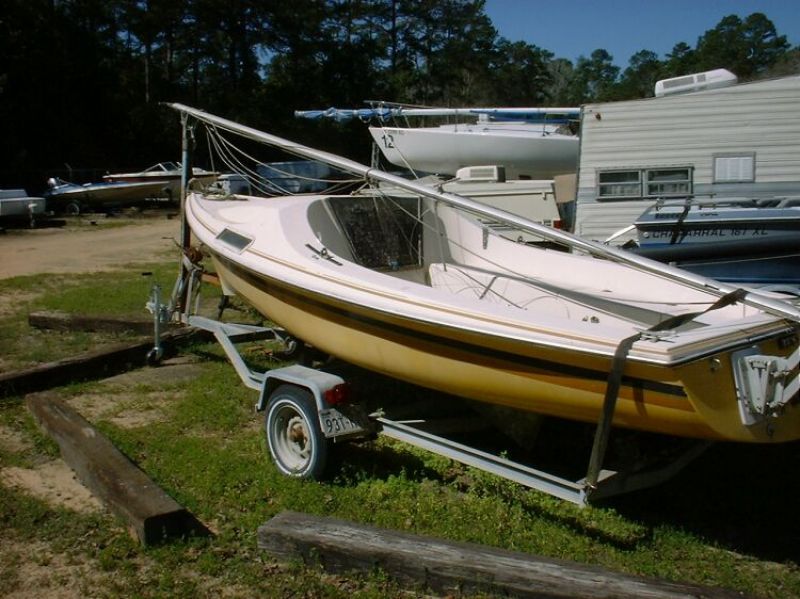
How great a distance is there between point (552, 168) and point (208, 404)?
531 inches

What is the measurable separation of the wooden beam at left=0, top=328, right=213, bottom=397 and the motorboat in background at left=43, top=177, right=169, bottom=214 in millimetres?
19374

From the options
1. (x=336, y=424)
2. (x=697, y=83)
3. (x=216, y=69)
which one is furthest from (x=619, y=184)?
(x=216, y=69)

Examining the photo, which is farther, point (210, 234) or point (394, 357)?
point (210, 234)

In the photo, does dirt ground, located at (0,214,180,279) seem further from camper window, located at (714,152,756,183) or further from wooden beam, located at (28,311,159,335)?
camper window, located at (714,152,756,183)

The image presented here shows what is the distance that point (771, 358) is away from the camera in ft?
12.2

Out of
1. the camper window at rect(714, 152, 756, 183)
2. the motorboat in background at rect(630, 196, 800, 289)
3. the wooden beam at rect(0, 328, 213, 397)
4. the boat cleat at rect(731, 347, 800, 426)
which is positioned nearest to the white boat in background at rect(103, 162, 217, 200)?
the camper window at rect(714, 152, 756, 183)

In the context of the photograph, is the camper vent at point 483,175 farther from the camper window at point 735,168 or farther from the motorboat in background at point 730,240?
the motorboat in background at point 730,240

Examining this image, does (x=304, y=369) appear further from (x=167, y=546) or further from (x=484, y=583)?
(x=484, y=583)

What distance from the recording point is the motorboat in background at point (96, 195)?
25547 mm

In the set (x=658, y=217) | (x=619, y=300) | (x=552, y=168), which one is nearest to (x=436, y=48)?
(x=552, y=168)

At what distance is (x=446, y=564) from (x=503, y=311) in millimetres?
1371

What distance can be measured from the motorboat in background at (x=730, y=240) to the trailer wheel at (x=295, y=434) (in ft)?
15.3

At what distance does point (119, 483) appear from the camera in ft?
14.7

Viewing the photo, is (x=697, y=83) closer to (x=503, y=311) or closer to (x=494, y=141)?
(x=494, y=141)
